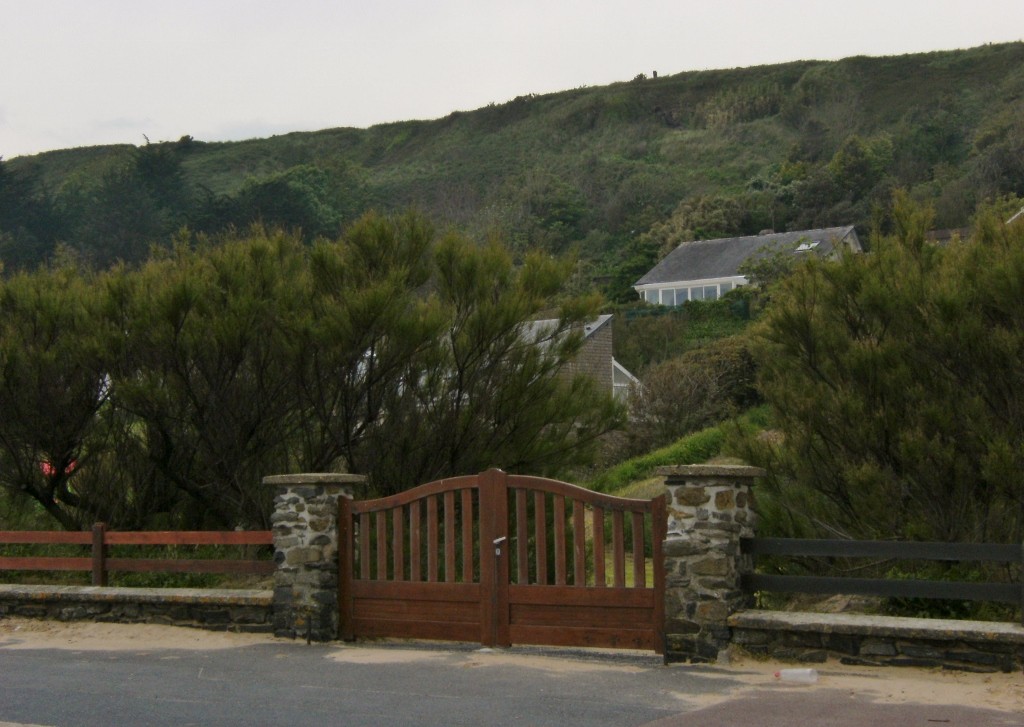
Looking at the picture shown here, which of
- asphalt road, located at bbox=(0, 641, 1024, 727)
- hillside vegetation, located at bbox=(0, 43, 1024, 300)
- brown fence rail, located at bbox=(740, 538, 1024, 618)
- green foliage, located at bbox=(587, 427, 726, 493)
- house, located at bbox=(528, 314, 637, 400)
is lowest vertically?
asphalt road, located at bbox=(0, 641, 1024, 727)

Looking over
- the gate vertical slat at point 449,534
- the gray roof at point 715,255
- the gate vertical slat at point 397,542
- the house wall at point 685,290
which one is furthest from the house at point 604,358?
the gate vertical slat at point 449,534

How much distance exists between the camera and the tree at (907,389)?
38.3ft

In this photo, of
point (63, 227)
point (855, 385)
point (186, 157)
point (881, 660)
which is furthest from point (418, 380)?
point (186, 157)

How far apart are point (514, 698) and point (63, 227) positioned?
77875mm

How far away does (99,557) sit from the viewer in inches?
538


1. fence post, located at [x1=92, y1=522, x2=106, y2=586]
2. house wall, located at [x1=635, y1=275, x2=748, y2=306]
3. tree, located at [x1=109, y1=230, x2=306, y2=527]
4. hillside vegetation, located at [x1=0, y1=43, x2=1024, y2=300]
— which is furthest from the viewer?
hillside vegetation, located at [x1=0, y1=43, x2=1024, y2=300]

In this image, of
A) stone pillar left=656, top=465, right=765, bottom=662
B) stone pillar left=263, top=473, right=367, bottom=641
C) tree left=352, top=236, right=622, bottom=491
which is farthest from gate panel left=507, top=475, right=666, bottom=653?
tree left=352, top=236, right=622, bottom=491

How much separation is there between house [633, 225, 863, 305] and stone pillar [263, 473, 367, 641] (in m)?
41.9

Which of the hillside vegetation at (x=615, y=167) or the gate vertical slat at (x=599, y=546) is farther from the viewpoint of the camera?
the hillside vegetation at (x=615, y=167)

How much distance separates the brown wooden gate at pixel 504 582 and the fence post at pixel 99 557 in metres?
3.06

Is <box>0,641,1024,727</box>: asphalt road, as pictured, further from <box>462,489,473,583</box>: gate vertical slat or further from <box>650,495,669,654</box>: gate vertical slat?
<box>462,489,473,583</box>: gate vertical slat

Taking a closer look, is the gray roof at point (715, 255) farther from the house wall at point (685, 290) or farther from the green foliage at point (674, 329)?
the green foliage at point (674, 329)

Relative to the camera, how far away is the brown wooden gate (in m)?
10.6

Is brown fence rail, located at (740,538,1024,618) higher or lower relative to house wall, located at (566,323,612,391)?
lower
